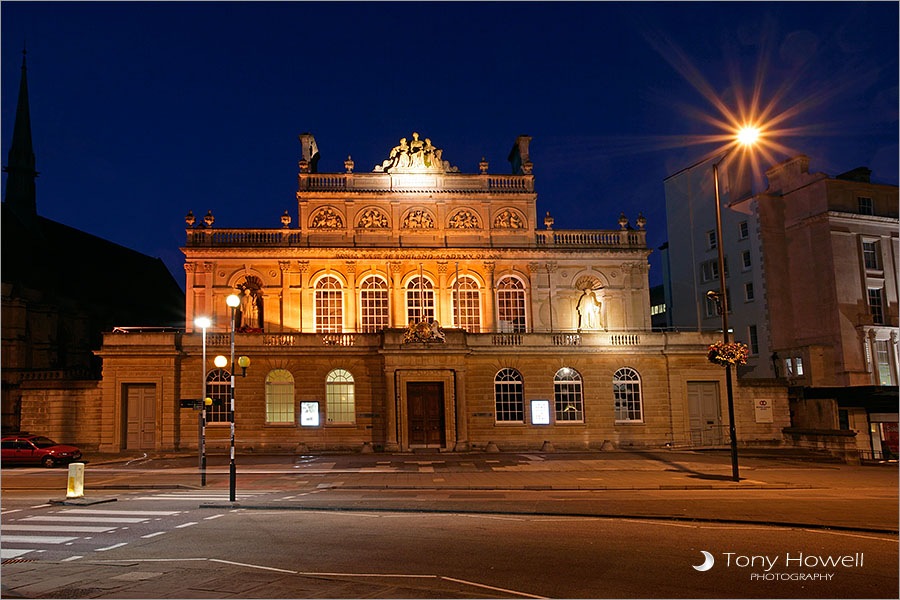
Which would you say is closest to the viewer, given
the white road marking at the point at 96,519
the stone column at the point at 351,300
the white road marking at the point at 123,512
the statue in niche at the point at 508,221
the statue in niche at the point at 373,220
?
the white road marking at the point at 96,519

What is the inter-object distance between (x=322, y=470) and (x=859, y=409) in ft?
94.4

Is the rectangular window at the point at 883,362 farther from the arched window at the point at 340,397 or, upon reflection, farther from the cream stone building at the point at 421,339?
the arched window at the point at 340,397

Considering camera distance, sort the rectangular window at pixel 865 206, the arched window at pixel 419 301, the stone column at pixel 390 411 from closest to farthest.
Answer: the stone column at pixel 390 411 < the arched window at pixel 419 301 < the rectangular window at pixel 865 206

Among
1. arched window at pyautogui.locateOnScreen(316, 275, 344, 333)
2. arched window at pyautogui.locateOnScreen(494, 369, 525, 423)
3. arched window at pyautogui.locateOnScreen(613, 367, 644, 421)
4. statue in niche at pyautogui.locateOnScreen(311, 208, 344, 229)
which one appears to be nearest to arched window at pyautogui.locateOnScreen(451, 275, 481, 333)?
arched window at pyautogui.locateOnScreen(494, 369, 525, 423)

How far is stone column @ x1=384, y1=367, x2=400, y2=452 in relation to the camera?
36750mm

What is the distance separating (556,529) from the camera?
48.2ft

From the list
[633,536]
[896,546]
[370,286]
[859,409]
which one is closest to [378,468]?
[370,286]

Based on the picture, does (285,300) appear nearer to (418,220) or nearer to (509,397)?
(418,220)

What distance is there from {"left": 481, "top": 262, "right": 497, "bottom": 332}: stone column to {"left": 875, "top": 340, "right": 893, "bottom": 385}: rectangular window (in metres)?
23.7

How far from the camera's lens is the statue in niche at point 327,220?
41.6m

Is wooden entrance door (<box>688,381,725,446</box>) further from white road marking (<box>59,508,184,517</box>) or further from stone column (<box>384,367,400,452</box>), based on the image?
white road marking (<box>59,508,184,517</box>)

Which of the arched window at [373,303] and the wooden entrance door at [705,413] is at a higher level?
the arched window at [373,303]

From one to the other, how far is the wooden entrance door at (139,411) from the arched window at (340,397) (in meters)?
9.29

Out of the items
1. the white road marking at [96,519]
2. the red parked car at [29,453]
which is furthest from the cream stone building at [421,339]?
the white road marking at [96,519]
